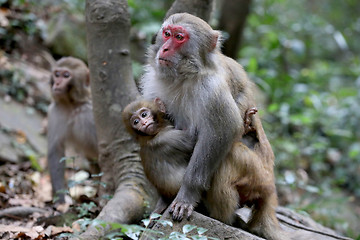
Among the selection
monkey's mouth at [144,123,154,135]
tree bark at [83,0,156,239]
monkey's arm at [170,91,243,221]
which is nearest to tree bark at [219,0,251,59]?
tree bark at [83,0,156,239]

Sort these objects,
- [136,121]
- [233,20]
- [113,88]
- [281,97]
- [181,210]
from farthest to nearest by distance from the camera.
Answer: [281,97] → [233,20] → [113,88] → [136,121] → [181,210]

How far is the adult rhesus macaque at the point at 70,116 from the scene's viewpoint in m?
7.58

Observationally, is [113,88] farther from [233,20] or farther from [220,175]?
[233,20]

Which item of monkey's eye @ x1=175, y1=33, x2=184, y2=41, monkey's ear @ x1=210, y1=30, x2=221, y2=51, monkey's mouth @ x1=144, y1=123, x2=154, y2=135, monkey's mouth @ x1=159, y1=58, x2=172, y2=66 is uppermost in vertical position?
monkey's ear @ x1=210, y1=30, x2=221, y2=51

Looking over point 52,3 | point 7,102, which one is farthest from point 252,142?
point 52,3

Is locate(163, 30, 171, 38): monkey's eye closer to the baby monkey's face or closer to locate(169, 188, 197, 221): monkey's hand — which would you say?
the baby monkey's face

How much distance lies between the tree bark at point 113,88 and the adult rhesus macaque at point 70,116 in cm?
177

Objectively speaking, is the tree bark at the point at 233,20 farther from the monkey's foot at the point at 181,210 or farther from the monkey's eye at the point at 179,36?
the monkey's foot at the point at 181,210

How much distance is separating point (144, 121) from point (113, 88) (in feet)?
4.31

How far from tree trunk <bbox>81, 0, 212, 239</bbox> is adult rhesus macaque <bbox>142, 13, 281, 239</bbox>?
45.6 inches

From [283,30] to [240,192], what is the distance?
11.3m

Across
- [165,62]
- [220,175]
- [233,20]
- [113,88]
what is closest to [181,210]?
[220,175]

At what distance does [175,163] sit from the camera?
4.67 m

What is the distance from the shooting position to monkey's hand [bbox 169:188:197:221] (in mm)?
4332
